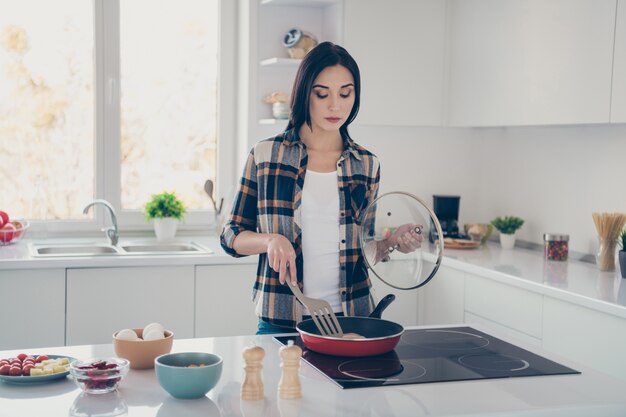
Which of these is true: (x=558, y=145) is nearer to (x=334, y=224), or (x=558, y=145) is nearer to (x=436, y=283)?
(x=436, y=283)

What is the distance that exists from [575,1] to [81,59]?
2.34 meters

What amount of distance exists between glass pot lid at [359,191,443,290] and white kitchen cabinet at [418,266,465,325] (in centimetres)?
145

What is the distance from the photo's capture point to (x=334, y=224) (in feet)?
7.63

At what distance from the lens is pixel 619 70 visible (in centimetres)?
295

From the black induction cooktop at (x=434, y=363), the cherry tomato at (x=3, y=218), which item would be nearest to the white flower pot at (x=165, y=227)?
the cherry tomato at (x=3, y=218)

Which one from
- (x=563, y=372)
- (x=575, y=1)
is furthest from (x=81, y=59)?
(x=563, y=372)

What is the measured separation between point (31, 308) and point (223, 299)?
79cm

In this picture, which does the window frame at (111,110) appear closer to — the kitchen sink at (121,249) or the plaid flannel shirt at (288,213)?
the kitchen sink at (121,249)

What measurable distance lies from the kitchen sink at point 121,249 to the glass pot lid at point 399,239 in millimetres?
1697

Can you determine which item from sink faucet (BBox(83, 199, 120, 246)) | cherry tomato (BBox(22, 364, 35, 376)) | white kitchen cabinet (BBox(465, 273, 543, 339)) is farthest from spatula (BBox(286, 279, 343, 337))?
sink faucet (BBox(83, 199, 120, 246))

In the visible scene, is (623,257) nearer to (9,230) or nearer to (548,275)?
(548,275)

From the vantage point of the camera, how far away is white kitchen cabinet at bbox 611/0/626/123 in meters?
2.93

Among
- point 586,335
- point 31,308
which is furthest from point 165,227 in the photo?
point 586,335

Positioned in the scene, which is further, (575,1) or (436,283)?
(436,283)
